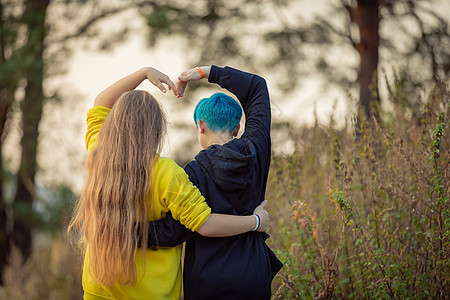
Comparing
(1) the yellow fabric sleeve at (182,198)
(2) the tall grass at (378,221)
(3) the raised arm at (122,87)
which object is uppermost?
(3) the raised arm at (122,87)

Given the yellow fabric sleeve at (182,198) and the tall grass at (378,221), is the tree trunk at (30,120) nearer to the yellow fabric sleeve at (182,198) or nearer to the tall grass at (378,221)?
the tall grass at (378,221)

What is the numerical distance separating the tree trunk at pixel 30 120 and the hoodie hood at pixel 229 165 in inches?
225

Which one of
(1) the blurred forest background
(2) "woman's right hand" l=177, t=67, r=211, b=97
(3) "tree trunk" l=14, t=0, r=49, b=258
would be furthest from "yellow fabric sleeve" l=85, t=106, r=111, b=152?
(3) "tree trunk" l=14, t=0, r=49, b=258

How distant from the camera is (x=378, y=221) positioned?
3.23 meters

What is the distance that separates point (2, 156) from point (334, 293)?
256 inches

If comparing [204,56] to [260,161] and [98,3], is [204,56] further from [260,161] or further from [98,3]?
[260,161]

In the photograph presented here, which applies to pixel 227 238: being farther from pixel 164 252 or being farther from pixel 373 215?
pixel 373 215

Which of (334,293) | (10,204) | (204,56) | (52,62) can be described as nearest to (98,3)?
(52,62)

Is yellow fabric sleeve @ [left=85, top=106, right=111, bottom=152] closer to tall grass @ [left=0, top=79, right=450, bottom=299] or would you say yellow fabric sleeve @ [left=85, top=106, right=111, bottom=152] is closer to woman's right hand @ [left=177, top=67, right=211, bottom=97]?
woman's right hand @ [left=177, top=67, right=211, bottom=97]

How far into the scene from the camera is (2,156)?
8195 millimetres

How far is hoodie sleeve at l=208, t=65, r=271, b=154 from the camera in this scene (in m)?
2.35

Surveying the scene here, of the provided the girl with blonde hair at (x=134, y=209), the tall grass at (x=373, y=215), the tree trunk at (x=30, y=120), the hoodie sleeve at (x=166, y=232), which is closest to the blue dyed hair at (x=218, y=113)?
the girl with blonde hair at (x=134, y=209)

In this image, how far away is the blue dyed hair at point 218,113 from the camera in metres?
2.33

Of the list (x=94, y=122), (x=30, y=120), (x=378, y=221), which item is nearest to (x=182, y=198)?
(x=94, y=122)
